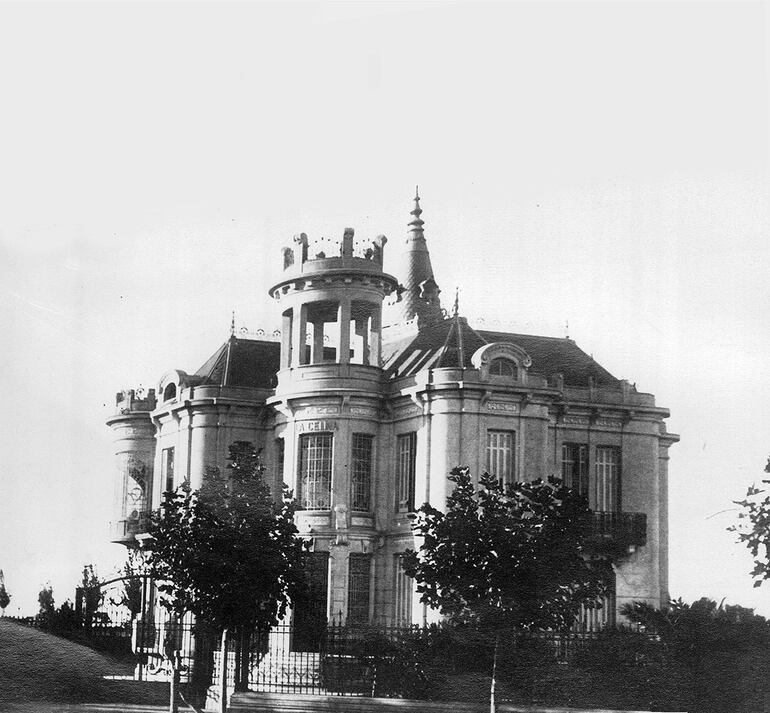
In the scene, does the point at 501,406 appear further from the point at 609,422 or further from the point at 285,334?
the point at 285,334

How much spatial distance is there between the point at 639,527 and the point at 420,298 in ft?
60.6

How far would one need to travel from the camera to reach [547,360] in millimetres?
47219

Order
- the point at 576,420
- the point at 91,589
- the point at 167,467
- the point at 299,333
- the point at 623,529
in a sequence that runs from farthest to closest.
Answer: the point at 167,467, the point at 91,589, the point at 576,420, the point at 299,333, the point at 623,529

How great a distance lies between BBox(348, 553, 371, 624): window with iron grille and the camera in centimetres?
4359

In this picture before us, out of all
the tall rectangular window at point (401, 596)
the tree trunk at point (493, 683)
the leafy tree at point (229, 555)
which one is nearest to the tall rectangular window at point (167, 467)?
the tall rectangular window at point (401, 596)

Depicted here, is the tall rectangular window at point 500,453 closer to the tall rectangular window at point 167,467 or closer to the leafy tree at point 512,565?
the leafy tree at point 512,565

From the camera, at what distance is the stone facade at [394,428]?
42781 millimetres

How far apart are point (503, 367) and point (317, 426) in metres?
6.03

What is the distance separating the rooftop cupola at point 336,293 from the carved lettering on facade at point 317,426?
1.92 m

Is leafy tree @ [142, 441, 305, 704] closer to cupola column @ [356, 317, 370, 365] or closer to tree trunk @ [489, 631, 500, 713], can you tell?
tree trunk @ [489, 631, 500, 713]

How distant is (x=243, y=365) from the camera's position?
1921 inches

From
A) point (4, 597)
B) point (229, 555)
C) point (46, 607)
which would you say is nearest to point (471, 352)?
point (229, 555)

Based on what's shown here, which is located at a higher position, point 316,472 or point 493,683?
point 316,472

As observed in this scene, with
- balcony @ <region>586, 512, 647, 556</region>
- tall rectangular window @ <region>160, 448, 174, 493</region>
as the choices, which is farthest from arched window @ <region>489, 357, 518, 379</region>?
tall rectangular window @ <region>160, 448, 174, 493</region>
